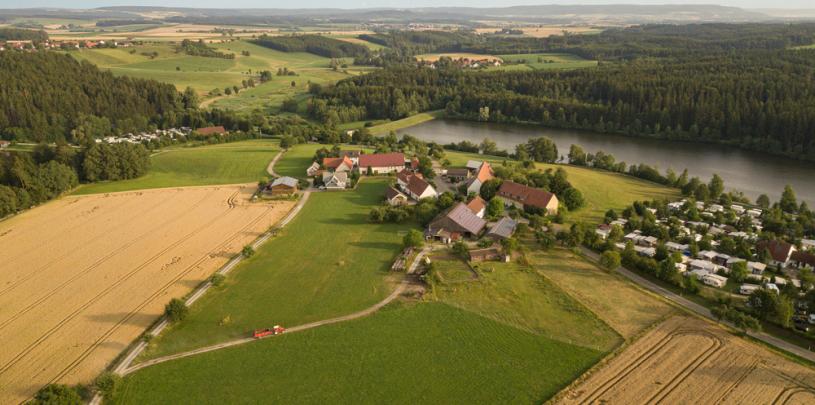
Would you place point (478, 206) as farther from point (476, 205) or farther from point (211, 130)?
point (211, 130)

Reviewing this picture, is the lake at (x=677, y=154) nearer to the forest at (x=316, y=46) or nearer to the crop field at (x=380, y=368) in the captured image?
the crop field at (x=380, y=368)

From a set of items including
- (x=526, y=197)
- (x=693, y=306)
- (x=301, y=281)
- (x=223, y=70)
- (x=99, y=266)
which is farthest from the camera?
(x=223, y=70)

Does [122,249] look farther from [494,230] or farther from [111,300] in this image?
[494,230]

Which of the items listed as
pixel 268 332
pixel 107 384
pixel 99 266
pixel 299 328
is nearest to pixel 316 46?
pixel 99 266

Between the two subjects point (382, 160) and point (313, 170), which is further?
point (382, 160)

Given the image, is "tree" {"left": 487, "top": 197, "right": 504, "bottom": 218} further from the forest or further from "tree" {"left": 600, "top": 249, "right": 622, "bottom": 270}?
the forest

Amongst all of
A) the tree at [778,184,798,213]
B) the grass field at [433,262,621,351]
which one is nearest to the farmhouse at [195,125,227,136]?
the grass field at [433,262,621,351]
